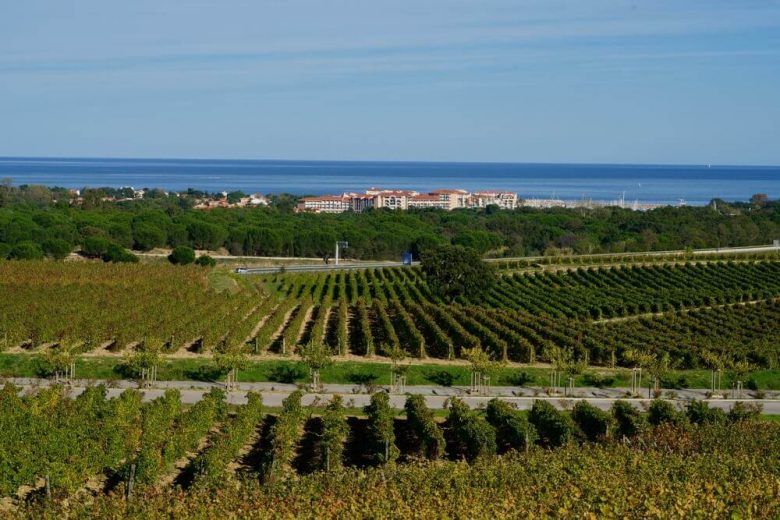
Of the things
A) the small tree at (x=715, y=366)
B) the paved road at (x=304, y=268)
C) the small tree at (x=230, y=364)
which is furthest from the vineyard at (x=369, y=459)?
the paved road at (x=304, y=268)

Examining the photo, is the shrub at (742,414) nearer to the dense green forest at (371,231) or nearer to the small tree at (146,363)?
the small tree at (146,363)

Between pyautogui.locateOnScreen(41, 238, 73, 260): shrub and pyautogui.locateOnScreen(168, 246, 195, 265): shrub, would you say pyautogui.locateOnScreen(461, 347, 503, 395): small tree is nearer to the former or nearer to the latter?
pyautogui.locateOnScreen(168, 246, 195, 265): shrub

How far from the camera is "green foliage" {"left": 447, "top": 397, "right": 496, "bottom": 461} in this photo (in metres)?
19.6

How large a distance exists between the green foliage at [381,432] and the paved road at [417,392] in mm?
2358

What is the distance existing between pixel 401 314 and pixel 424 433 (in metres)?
18.5

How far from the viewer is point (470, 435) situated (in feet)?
65.6

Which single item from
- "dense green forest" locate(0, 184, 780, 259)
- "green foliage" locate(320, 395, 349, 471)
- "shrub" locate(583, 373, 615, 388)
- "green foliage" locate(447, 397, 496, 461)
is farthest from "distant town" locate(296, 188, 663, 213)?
"green foliage" locate(320, 395, 349, 471)

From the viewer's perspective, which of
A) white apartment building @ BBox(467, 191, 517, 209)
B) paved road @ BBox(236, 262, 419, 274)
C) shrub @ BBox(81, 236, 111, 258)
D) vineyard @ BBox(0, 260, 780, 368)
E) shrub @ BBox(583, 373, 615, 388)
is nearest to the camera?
shrub @ BBox(583, 373, 615, 388)

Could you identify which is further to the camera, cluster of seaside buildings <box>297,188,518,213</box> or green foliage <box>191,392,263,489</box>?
cluster of seaside buildings <box>297,188,518,213</box>

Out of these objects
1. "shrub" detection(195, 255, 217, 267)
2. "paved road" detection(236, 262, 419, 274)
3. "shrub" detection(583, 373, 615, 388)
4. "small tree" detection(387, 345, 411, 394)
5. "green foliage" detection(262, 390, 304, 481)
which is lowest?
"paved road" detection(236, 262, 419, 274)

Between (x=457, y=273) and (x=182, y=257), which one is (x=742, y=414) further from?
(x=182, y=257)

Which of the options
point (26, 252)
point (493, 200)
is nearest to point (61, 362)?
point (26, 252)

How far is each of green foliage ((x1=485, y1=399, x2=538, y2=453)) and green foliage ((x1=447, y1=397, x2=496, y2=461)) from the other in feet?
1.39

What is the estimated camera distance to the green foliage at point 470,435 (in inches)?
773
